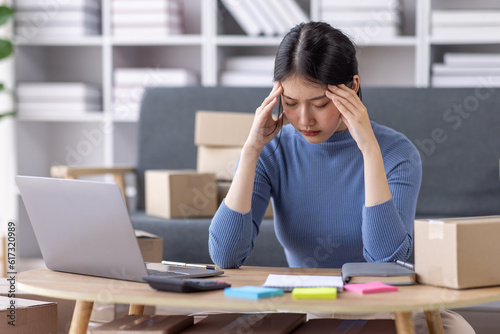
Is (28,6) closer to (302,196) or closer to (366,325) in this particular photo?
(302,196)

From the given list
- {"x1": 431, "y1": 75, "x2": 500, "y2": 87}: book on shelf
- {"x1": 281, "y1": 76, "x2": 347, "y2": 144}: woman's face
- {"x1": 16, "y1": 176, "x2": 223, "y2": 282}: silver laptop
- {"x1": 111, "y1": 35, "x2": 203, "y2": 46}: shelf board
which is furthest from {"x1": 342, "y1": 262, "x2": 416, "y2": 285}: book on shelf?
{"x1": 111, "y1": 35, "x2": 203, "y2": 46}: shelf board

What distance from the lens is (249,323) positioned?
1130 mm

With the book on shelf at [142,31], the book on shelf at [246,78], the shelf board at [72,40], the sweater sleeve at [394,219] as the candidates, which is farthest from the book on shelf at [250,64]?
the sweater sleeve at [394,219]

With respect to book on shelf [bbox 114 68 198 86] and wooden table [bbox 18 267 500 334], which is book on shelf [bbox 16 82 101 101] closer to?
book on shelf [bbox 114 68 198 86]

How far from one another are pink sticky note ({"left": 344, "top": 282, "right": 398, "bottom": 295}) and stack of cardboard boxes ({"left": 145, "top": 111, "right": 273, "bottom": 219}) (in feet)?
5.20

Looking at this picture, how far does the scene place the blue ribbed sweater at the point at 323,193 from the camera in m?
1.52

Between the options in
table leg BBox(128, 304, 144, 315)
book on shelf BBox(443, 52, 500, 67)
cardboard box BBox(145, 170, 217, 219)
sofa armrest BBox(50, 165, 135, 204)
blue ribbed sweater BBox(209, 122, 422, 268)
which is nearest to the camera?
table leg BBox(128, 304, 144, 315)

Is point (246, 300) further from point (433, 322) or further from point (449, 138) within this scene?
point (449, 138)

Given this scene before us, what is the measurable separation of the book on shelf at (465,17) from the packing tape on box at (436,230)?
2281 mm

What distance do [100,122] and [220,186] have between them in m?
1.27

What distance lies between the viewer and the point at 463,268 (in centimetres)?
106

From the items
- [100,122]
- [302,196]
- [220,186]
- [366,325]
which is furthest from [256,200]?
[100,122]

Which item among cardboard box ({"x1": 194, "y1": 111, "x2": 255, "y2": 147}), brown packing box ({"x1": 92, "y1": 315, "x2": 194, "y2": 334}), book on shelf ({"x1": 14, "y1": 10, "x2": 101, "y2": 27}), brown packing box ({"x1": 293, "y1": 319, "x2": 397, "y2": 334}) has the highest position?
book on shelf ({"x1": 14, "y1": 10, "x2": 101, "y2": 27})

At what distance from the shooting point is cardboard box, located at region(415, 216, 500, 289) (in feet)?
3.49
